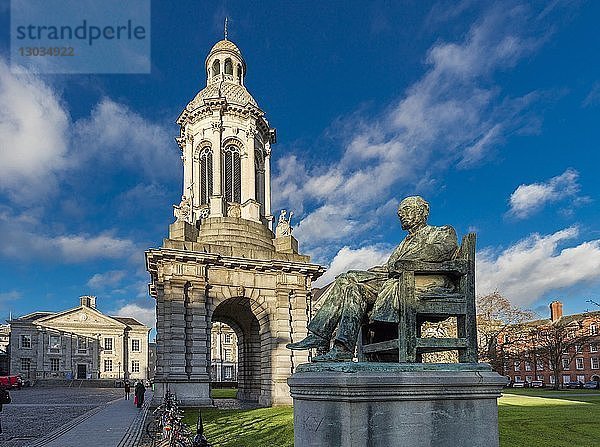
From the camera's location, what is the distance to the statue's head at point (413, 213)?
6.78m

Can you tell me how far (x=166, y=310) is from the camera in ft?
96.4

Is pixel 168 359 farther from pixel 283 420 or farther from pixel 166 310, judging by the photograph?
pixel 283 420

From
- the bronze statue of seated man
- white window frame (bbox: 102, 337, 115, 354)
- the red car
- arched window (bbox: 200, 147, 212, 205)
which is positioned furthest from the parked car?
the bronze statue of seated man

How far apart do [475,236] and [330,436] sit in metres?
2.69

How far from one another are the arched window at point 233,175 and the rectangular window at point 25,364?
57424 millimetres

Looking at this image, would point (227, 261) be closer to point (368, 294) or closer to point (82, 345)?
point (368, 294)

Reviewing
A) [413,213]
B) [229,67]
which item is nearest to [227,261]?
[229,67]

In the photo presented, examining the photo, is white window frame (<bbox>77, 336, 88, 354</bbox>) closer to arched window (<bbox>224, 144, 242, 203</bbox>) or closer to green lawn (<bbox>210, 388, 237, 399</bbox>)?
green lawn (<bbox>210, 388, 237, 399</bbox>)

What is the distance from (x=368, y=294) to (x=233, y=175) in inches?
1280

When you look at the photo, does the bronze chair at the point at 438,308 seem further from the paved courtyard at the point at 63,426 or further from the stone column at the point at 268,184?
the stone column at the point at 268,184

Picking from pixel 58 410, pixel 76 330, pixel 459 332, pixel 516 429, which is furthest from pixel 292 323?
pixel 76 330

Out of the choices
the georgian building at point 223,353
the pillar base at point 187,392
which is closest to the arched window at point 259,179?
the pillar base at point 187,392

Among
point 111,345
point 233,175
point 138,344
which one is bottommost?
point 138,344

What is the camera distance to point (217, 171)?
3750 cm
